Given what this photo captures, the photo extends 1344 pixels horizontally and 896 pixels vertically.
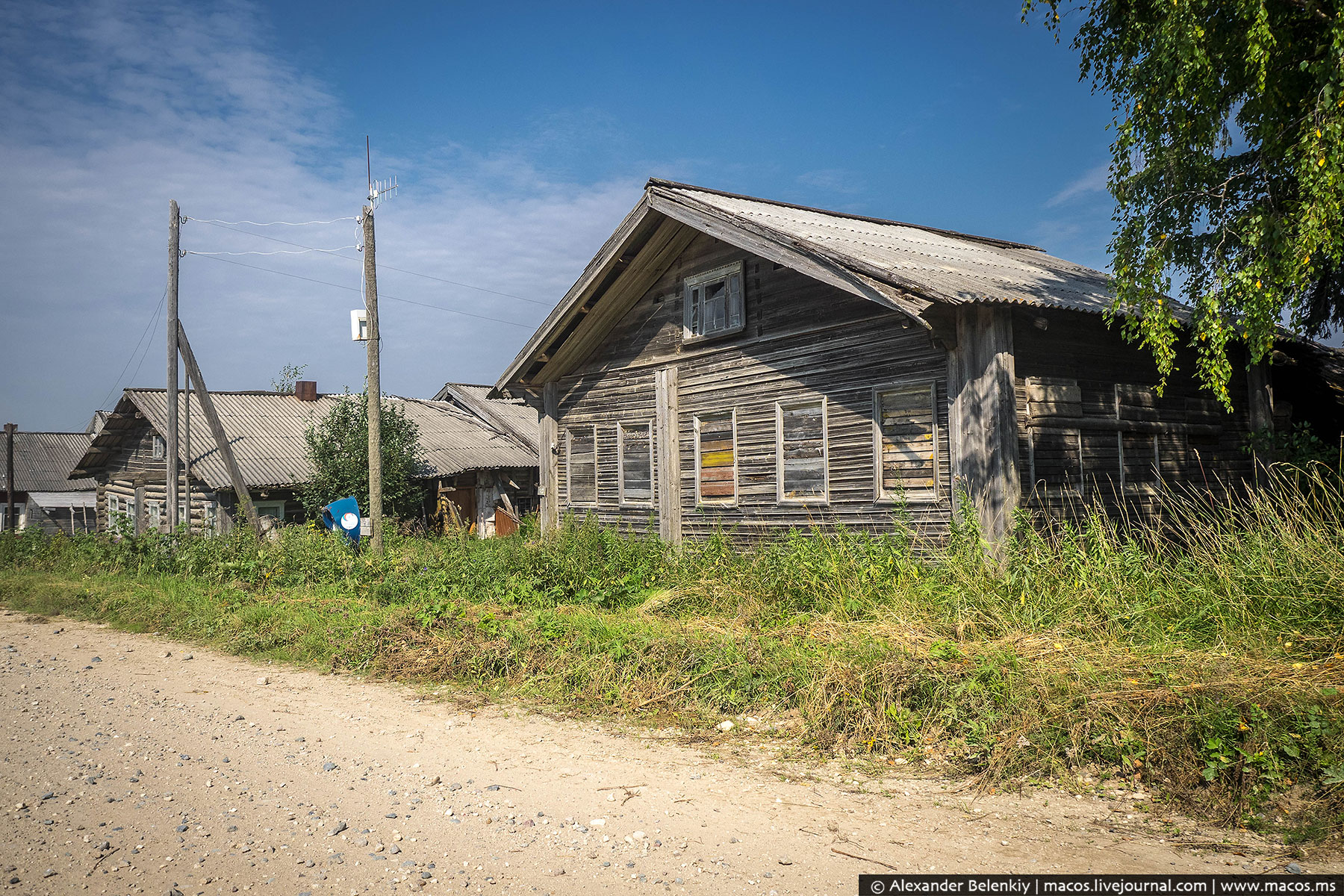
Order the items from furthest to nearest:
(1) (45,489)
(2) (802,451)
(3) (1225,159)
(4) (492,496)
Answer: (1) (45,489) → (4) (492,496) → (2) (802,451) → (3) (1225,159)

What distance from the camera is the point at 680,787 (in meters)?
4.95

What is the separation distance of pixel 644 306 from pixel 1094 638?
A: 383 inches

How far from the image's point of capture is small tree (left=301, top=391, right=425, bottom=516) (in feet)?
75.0

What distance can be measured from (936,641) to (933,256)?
825 centimetres

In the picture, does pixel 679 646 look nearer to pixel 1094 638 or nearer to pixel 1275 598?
pixel 1094 638

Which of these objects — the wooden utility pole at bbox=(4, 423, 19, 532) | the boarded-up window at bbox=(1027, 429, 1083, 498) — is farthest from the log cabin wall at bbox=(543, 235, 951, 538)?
the wooden utility pole at bbox=(4, 423, 19, 532)

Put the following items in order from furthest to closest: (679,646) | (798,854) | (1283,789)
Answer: (679,646)
(1283,789)
(798,854)

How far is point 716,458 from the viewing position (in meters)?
13.1

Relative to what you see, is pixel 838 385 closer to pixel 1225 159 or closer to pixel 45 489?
pixel 1225 159

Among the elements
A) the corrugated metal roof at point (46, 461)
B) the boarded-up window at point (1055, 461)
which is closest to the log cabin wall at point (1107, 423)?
the boarded-up window at point (1055, 461)

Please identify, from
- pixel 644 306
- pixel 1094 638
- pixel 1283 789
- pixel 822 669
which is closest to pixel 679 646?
pixel 822 669

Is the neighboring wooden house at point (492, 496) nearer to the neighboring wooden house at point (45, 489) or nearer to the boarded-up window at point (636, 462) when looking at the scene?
the boarded-up window at point (636, 462)

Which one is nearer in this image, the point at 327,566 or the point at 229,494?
the point at 327,566

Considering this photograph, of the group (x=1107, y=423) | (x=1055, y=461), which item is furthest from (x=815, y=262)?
(x=1107, y=423)
